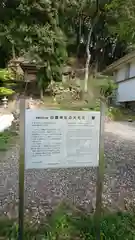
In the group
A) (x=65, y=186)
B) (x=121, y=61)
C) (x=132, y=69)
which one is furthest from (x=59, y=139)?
(x=121, y=61)

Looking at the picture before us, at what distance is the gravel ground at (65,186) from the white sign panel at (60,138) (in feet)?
3.42

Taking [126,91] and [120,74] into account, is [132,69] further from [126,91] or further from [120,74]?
[120,74]

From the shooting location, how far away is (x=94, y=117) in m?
2.05

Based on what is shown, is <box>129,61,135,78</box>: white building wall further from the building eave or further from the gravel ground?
the gravel ground

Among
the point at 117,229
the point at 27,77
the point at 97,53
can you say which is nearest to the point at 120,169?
the point at 117,229

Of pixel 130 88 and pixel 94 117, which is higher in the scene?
pixel 130 88

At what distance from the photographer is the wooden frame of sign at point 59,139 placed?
190 cm

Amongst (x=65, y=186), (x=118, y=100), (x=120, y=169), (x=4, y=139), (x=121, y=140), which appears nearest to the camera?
(x=65, y=186)

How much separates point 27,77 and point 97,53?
442 inches

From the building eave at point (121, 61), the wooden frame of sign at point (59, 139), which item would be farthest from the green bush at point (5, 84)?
the wooden frame of sign at point (59, 139)

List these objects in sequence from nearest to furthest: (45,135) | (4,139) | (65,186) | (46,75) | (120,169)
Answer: (45,135), (65,186), (120,169), (4,139), (46,75)

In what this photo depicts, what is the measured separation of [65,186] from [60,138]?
185cm

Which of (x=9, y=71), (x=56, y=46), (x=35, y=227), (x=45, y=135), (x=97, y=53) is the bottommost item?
(x=35, y=227)

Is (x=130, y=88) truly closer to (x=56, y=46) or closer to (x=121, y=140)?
(x=56, y=46)
